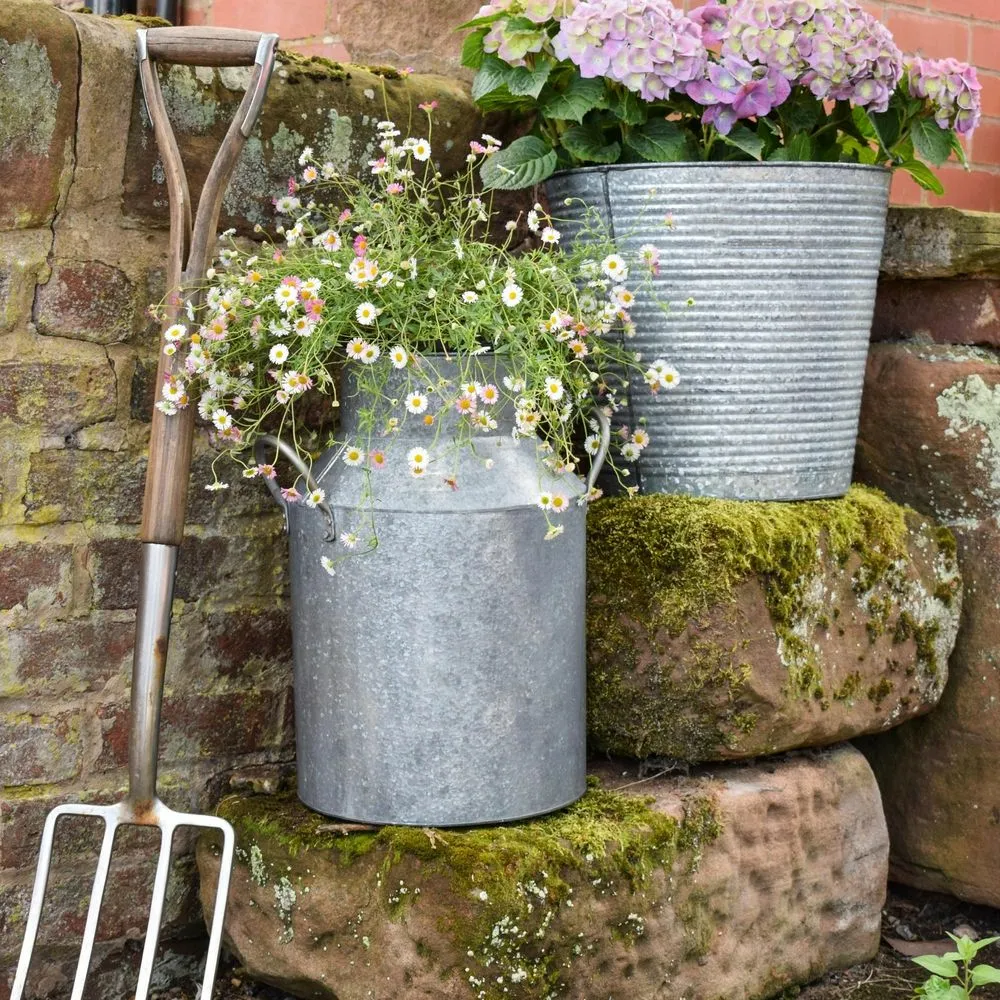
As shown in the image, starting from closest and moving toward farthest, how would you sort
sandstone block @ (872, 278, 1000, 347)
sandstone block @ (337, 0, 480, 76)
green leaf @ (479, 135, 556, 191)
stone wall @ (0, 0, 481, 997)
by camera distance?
stone wall @ (0, 0, 481, 997), green leaf @ (479, 135, 556, 191), sandstone block @ (337, 0, 480, 76), sandstone block @ (872, 278, 1000, 347)

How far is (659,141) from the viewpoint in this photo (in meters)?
2.04

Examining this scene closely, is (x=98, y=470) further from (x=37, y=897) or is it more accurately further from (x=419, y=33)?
(x=419, y=33)

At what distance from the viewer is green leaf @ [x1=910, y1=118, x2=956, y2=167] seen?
2135 mm

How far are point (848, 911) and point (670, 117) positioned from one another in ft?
4.60

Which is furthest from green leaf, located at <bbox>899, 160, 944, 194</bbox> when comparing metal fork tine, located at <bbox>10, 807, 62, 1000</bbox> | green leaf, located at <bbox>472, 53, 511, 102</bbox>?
metal fork tine, located at <bbox>10, 807, 62, 1000</bbox>

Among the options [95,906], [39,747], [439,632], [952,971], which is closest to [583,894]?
[439,632]

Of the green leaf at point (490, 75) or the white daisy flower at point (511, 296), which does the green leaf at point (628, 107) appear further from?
the white daisy flower at point (511, 296)

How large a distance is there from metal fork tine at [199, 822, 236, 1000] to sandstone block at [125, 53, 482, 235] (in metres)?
0.86

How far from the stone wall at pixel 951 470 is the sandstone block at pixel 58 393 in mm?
1359

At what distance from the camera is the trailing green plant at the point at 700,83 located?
6.35 feet

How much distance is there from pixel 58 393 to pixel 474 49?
0.81 meters

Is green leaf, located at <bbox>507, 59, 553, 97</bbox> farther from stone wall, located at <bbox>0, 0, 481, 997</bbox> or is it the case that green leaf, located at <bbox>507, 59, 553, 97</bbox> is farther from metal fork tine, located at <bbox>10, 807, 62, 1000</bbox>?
metal fork tine, located at <bbox>10, 807, 62, 1000</bbox>

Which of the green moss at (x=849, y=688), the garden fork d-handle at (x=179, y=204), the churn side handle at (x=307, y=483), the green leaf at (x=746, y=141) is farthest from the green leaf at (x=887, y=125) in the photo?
the churn side handle at (x=307, y=483)

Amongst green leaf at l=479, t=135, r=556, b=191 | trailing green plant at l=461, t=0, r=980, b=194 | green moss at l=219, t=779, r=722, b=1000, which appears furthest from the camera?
green leaf at l=479, t=135, r=556, b=191
